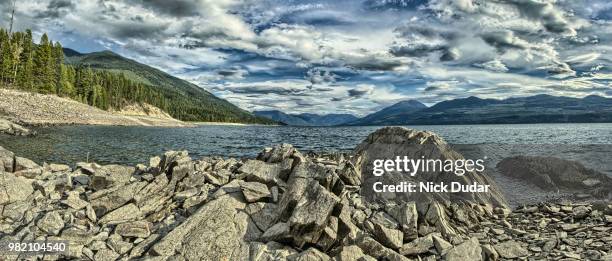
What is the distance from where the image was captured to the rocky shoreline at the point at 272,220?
→ 12.1m

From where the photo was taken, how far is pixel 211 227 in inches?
506

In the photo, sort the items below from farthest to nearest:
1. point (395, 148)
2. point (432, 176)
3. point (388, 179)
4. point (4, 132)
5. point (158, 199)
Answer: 1. point (4, 132)
2. point (395, 148)
3. point (432, 176)
4. point (388, 179)
5. point (158, 199)

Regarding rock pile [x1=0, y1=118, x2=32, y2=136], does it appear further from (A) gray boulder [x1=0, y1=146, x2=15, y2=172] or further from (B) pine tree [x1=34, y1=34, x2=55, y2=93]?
(B) pine tree [x1=34, y1=34, x2=55, y2=93]

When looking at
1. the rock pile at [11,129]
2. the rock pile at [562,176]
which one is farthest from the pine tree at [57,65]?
the rock pile at [562,176]

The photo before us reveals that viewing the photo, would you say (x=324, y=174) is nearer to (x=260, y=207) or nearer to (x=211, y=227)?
(x=260, y=207)

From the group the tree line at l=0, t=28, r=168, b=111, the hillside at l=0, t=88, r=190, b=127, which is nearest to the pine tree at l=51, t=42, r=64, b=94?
the tree line at l=0, t=28, r=168, b=111

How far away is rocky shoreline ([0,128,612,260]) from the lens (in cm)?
1211

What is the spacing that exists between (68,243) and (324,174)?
370 inches

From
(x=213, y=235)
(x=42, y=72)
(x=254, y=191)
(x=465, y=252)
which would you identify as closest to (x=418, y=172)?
(x=465, y=252)

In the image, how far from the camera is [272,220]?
13742 mm

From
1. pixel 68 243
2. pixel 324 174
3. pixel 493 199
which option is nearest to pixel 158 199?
pixel 68 243

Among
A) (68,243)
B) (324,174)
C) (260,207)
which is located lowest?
(68,243)

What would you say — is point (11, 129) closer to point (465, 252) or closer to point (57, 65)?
point (465, 252)

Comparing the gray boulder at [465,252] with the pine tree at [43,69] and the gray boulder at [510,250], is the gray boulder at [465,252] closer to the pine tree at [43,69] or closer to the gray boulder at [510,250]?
the gray boulder at [510,250]
